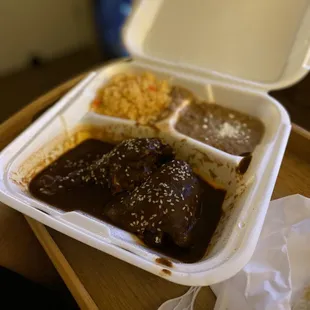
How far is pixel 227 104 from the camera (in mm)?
1111

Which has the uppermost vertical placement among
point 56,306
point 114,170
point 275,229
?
point 114,170

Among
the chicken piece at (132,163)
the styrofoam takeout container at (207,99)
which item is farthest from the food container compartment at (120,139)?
the chicken piece at (132,163)

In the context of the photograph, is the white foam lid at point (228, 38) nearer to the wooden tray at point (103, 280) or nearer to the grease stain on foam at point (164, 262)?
the wooden tray at point (103, 280)

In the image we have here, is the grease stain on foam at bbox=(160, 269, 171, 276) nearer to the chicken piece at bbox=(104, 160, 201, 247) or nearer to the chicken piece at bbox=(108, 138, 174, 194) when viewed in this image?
the chicken piece at bbox=(104, 160, 201, 247)

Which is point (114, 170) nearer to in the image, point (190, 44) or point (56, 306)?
point (56, 306)

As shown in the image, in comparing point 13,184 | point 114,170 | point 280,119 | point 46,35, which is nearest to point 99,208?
point 114,170

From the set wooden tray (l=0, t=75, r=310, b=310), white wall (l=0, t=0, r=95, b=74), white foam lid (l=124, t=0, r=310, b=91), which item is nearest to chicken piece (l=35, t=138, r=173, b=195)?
wooden tray (l=0, t=75, r=310, b=310)

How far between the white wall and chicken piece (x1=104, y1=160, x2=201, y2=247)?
169 cm

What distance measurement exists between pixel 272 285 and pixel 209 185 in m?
0.28

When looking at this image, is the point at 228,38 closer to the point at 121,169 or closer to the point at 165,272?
the point at 121,169

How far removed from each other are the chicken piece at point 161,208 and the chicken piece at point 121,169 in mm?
45

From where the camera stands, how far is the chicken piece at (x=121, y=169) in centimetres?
89

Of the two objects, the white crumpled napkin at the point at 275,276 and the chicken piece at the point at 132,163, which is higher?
the chicken piece at the point at 132,163

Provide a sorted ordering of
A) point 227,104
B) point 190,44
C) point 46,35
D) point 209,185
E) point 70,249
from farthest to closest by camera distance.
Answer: point 46,35 → point 190,44 → point 227,104 → point 209,185 → point 70,249
